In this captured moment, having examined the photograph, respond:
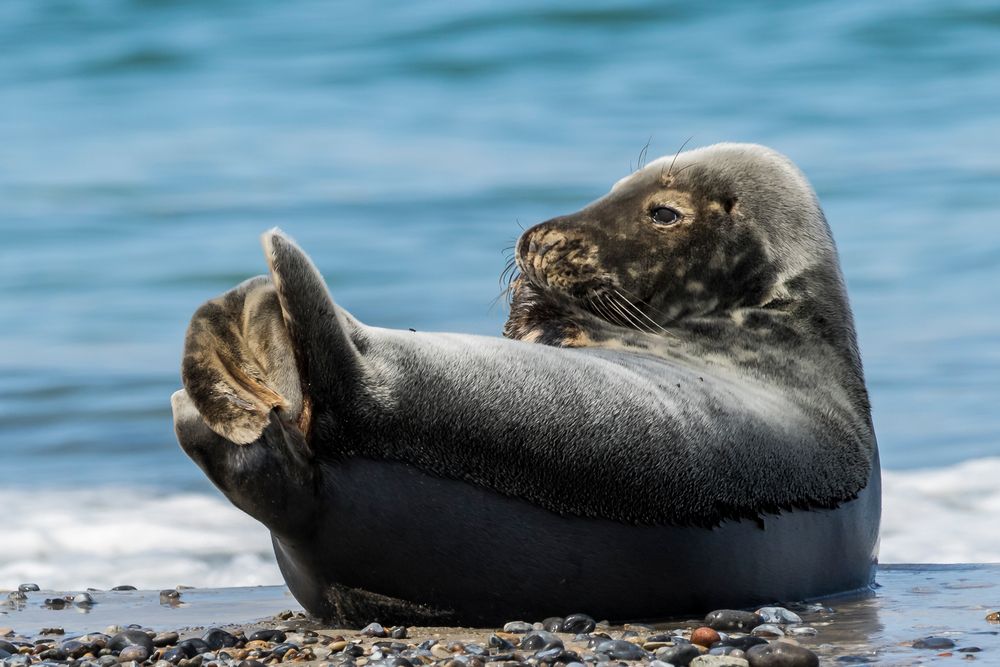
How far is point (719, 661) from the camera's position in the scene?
3.71m

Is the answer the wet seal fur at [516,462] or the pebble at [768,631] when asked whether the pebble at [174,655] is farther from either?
the pebble at [768,631]

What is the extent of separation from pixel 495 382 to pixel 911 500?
144 inches

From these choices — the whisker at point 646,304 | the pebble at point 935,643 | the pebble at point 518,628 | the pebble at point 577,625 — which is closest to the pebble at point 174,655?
the pebble at point 518,628

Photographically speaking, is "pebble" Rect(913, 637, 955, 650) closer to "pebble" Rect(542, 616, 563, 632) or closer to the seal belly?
the seal belly

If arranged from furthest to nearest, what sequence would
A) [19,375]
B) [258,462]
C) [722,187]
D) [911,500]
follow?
[19,375], [911,500], [722,187], [258,462]

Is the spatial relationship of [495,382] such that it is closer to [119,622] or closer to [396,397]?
[396,397]

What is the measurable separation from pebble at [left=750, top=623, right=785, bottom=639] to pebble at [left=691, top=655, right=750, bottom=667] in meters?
0.36

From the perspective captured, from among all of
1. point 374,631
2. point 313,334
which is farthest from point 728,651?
point 313,334

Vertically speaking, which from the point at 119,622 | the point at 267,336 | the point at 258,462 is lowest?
the point at 119,622

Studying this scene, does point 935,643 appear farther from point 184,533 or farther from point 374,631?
point 184,533

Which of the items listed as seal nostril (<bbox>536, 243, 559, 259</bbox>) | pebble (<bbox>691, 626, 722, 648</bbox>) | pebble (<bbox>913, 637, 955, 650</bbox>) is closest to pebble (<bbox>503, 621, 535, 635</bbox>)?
pebble (<bbox>691, 626, 722, 648</bbox>)

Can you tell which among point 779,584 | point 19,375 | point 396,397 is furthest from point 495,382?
point 19,375

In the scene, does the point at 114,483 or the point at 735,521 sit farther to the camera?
the point at 114,483

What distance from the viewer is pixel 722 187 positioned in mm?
5195
